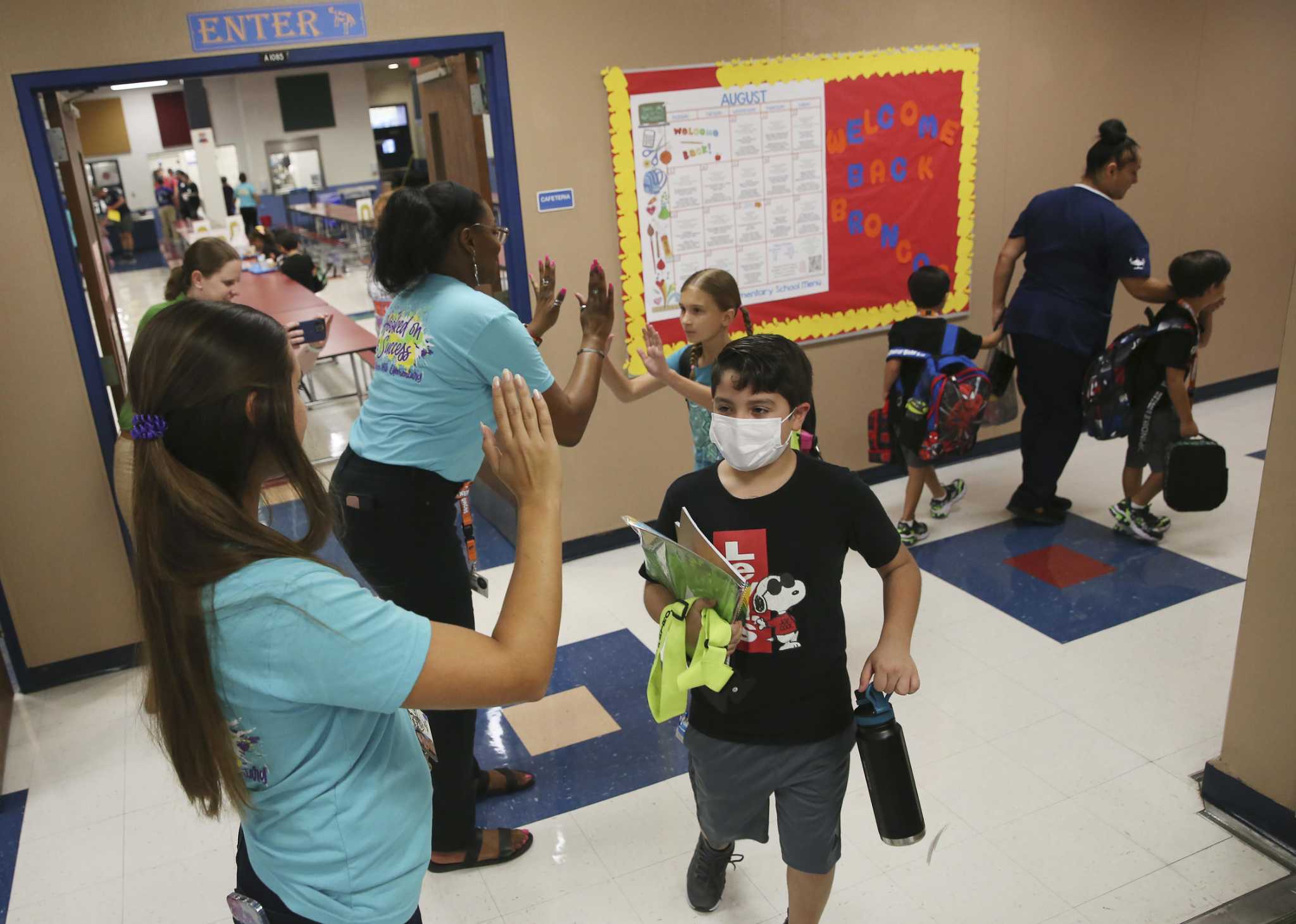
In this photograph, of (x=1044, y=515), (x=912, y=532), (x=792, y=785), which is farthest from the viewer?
(x=1044, y=515)

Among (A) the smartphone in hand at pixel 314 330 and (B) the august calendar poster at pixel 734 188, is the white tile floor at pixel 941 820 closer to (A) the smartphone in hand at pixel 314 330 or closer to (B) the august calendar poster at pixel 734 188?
(A) the smartphone in hand at pixel 314 330

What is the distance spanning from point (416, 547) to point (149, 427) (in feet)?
3.96

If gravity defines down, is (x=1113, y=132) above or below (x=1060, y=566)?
above

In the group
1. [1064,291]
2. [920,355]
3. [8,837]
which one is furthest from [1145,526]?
[8,837]

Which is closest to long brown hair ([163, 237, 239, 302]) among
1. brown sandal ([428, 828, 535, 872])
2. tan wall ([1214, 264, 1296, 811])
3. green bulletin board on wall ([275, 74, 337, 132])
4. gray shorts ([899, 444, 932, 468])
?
brown sandal ([428, 828, 535, 872])

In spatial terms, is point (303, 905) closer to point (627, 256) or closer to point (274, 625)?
point (274, 625)

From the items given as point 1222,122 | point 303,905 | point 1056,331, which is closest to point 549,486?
point 303,905

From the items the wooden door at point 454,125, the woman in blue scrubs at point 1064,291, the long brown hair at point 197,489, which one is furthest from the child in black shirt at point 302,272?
the long brown hair at point 197,489

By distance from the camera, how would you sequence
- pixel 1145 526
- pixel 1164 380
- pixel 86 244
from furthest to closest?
pixel 1145 526
pixel 1164 380
pixel 86 244

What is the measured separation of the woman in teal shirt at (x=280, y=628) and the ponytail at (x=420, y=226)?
0.97 metres

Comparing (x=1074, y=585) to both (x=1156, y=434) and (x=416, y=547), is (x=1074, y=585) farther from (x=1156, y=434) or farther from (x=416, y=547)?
(x=416, y=547)

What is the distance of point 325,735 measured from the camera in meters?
1.22

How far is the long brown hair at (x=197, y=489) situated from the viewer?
3.70 feet

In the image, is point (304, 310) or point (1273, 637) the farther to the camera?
point (304, 310)
